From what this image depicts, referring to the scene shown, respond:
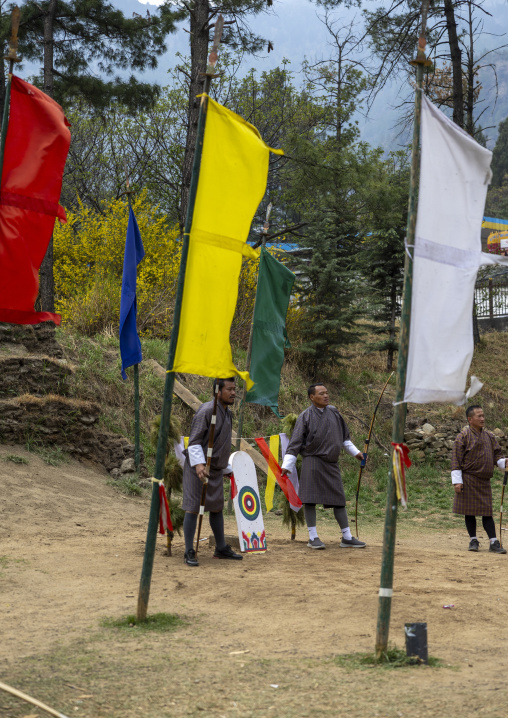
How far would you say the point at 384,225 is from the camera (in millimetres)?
18062

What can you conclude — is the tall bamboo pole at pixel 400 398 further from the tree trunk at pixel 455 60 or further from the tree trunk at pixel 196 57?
the tree trunk at pixel 455 60

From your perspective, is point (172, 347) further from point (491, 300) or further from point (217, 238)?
point (491, 300)

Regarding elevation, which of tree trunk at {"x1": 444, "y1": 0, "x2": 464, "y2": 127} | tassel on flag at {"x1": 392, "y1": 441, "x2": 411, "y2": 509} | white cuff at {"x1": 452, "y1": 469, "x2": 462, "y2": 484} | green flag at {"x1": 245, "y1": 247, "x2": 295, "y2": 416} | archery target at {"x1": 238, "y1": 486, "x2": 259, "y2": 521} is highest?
tree trunk at {"x1": 444, "y1": 0, "x2": 464, "y2": 127}

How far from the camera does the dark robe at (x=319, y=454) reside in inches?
323

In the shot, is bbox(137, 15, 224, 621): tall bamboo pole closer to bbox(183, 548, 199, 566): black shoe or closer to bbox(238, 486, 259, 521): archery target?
bbox(183, 548, 199, 566): black shoe

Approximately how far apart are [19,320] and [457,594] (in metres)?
4.06

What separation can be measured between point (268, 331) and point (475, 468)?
11.3ft

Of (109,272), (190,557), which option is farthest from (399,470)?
(109,272)

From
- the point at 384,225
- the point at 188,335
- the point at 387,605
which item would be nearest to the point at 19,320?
the point at 188,335

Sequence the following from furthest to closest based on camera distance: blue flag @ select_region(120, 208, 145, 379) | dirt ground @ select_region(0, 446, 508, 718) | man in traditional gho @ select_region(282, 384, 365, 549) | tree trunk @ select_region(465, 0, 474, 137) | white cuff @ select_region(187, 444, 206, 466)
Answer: tree trunk @ select_region(465, 0, 474, 137), blue flag @ select_region(120, 208, 145, 379), man in traditional gho @ select_region(282, 384, 365, 549), white cuff @ select_region(187, 444, 206, 466), dirt ground @ select_region(0, 446, 508, 718)

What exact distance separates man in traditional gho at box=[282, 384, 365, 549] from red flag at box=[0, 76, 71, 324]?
346 centimetres

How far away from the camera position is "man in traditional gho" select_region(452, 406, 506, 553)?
8508mm

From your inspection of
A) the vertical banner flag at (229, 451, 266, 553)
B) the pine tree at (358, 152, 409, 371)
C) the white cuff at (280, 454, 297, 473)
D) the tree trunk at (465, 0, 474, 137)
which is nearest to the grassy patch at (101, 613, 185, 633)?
the vertical banner flag at (229, 451, 266, 553)

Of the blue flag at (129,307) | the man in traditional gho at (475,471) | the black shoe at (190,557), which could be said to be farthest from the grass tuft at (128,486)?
the man in traditional gho at (475,471)
